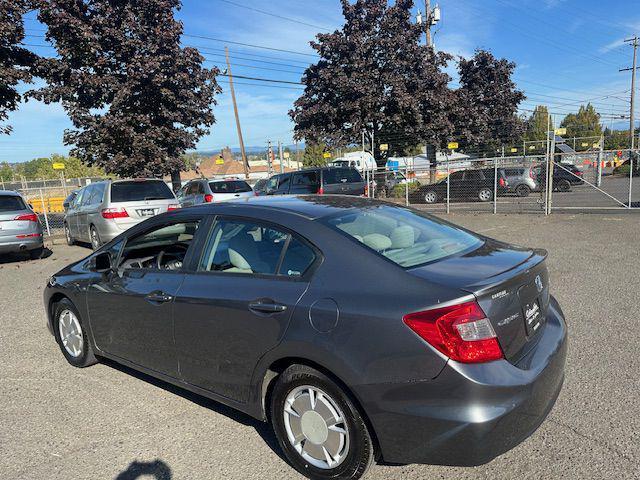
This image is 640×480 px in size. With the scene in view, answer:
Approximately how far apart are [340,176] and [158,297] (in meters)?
11.7

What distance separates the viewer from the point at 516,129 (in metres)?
32.9

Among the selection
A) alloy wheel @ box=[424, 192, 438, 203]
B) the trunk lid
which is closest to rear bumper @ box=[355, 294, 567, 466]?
the trunk lid

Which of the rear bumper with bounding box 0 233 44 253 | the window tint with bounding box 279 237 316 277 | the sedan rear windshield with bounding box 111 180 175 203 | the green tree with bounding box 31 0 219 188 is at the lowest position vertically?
the rear bumper with bounding box 0 233 44 253

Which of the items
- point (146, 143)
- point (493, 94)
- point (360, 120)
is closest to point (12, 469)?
point (146, 143)

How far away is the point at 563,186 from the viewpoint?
21609 mm

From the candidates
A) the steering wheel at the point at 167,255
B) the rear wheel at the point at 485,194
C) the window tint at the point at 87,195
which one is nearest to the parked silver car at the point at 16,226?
the window tint at the point at 87,195

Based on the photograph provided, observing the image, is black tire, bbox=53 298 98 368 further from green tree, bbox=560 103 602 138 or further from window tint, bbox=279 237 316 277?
green tree, bbox=560 103 602 138

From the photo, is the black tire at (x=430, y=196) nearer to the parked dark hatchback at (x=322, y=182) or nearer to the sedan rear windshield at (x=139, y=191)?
the parked dark hatchback at (x=322, y=182)

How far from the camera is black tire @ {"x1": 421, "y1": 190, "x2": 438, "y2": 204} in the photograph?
2145 cm

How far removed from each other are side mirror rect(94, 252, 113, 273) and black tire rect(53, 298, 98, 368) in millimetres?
613

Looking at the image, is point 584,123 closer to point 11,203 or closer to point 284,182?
point 284,182

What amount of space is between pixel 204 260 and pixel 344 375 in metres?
1.36

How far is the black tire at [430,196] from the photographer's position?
21.5 m

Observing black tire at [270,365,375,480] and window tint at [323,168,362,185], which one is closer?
black tire at [270,365,375,480]
